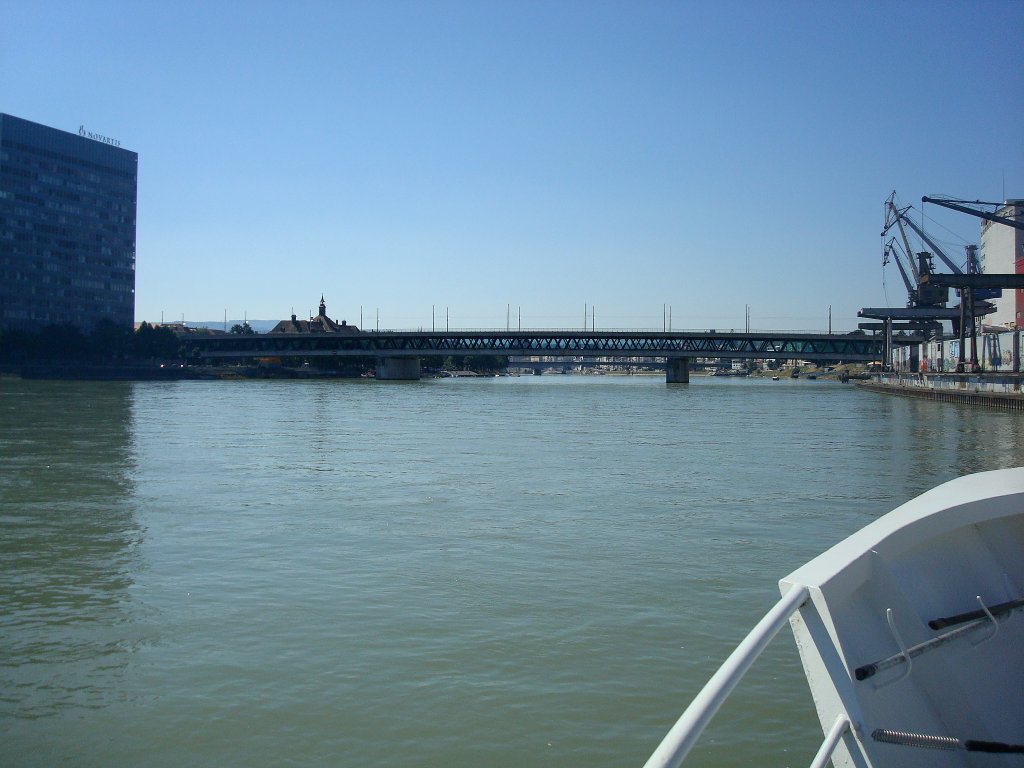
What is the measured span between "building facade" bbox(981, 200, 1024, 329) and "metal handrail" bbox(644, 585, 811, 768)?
328 feet

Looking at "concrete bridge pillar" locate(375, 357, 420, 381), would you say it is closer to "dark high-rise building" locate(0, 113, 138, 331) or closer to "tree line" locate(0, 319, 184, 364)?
"tree line" locate(0, 319, 184, 364)

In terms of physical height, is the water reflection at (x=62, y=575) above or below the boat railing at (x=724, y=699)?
below

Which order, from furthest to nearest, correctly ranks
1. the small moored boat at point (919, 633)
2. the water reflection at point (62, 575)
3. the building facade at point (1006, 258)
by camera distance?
the building facade at point (1006, 258), the water reflection at point (62, 575), the small moored boat at point (919, 633)

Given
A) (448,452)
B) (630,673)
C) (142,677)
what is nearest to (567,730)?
(630,673)

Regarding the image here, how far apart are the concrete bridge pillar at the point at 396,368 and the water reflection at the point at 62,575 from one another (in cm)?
10701

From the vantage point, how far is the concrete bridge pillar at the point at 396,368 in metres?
136

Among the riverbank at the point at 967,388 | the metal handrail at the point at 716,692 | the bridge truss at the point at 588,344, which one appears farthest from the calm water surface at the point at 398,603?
the bridge truss at the point at 588,344

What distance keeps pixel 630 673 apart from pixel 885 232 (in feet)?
Answer: 423

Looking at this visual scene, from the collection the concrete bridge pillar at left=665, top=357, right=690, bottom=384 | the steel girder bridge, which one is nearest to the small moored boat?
the steel girder bridge

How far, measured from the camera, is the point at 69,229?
475 feet

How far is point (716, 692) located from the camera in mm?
3391

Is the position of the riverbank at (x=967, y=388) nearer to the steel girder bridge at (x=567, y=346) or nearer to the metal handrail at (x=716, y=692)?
the steel girder bridge at (x=567, y=346)

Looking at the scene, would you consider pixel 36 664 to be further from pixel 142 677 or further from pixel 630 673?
pixel 630 673

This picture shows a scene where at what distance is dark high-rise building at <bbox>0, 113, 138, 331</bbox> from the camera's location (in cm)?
13525
